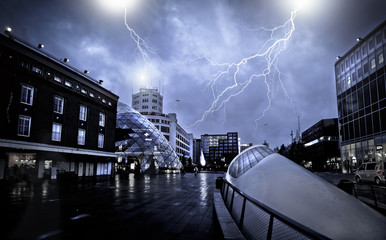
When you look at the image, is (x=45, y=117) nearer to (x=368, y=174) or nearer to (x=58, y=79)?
(x=58, y=79)

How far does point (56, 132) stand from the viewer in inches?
1075

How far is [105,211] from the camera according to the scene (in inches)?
361

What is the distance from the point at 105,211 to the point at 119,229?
2872 mm

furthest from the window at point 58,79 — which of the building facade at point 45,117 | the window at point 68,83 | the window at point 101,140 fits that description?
the window at point 101,140

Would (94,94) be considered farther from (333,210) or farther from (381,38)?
(381,38)

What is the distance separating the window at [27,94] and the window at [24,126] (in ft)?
5.15

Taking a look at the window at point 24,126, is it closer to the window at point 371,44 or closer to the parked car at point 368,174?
the parked car at point 368,174

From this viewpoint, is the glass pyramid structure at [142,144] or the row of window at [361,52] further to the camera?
the glass pyramid structure at [142,144]

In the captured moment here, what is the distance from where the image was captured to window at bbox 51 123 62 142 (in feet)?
88.4

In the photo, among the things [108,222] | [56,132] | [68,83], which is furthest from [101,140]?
[108,222]

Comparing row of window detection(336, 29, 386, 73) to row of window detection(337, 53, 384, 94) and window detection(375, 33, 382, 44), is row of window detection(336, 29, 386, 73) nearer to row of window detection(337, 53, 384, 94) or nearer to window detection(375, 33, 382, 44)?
window detection(375, 33, 382, 44)

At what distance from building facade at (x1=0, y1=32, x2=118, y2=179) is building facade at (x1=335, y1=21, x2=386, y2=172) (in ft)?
127

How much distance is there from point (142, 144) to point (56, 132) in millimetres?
29032

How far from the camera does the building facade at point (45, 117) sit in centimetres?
2180
